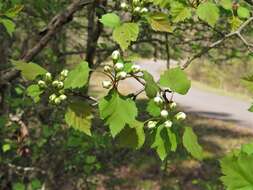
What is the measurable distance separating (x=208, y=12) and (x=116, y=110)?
31.3 inches

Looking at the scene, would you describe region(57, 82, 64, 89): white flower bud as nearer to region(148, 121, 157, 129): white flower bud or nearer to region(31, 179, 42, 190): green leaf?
region(148, 121, 157, 129): white flower bud

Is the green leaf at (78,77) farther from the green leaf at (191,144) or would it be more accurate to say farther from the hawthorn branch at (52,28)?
the hawthorn branch at (52,28)

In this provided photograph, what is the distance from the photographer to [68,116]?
95.3 inches

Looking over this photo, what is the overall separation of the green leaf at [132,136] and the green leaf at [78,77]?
28 cm

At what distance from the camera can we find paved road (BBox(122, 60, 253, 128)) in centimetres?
2016

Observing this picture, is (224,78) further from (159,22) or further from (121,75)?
(121,75)

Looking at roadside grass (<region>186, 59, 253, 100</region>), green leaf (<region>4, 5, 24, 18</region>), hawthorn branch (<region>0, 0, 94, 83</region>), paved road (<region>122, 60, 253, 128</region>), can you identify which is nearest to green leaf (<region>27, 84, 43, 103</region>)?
green leaf (<region>4, 5, 24, 18</region>)

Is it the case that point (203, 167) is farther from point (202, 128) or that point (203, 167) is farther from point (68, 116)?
point (68, 116)

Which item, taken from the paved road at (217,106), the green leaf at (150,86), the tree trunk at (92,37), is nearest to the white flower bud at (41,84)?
the green leaf at (150,86)

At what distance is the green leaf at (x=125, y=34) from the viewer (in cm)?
238

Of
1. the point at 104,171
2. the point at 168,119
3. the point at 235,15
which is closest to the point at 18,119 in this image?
the point at 235,15

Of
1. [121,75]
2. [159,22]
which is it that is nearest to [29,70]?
[121,75]

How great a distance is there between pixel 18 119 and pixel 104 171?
6721mm

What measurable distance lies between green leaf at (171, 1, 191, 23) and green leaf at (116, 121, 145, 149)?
0.65 metres
